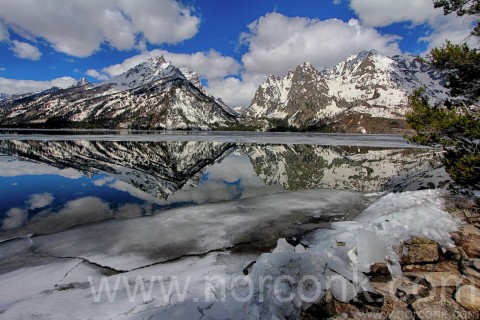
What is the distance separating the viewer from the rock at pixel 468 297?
682 centimetres

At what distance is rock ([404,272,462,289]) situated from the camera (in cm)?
795

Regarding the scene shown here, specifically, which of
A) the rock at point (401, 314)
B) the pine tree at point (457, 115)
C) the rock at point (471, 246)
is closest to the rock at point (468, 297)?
the rock at point (401, 314)

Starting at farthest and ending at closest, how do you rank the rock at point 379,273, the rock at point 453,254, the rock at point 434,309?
the rock at point 453,254
the rock at point 379,273
the rock at point 434,309

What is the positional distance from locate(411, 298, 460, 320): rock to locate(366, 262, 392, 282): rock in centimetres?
138

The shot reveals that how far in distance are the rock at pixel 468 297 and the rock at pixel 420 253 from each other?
1.88 meters

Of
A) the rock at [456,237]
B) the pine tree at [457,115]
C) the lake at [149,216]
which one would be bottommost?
the lake at [149,216]

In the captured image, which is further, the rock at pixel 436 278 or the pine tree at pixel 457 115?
the pine tree at pixel 457 115

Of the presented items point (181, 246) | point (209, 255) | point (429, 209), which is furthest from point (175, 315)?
point (429, 209)

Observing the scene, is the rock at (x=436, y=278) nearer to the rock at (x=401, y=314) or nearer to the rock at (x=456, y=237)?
the rock at (x=401, y=314)

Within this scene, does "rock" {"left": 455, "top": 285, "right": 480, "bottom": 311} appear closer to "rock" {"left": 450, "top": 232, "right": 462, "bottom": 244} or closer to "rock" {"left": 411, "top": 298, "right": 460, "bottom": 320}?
"rock" {"left": 411, "top": 298, "right": 460, "bottom": 320}

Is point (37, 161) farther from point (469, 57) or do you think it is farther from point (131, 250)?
point (469, 57)

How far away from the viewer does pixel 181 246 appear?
12031 millimetres

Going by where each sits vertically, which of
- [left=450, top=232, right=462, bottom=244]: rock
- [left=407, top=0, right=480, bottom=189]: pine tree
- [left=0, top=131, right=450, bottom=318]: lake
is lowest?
[left=0, top=131, right=450, bottom=318]: lake

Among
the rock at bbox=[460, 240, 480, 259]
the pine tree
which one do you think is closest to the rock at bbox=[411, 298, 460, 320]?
the rock at bbox=[460, 240, 480, 259]
